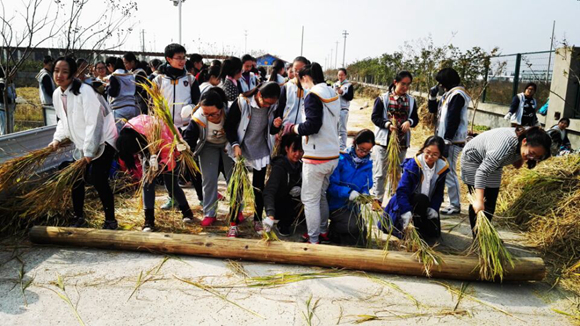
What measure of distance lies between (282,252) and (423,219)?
1.45m

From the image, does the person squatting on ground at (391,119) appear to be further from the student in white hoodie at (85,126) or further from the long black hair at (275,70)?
the student in white hoodie at (85,126)

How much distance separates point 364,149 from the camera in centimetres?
368

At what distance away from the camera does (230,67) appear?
5.19 meters

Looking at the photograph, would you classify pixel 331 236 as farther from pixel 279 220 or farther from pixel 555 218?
pixel 555 218

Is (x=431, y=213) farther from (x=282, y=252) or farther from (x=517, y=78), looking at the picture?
(x=517, y=78)

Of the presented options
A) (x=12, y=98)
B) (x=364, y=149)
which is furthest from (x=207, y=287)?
(x=12, y=98)

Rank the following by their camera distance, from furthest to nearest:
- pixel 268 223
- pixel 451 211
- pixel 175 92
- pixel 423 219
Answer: pixel 451 211 → pixel 175 92 → pixel 423 219 → pixel 268 223

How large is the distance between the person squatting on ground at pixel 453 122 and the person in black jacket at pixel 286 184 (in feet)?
6.25

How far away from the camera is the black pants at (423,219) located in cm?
375

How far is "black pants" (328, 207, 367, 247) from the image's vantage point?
373 cm

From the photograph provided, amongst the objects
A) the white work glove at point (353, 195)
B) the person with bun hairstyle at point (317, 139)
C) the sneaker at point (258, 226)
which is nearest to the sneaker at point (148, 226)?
the sneaker at point (258, 226)

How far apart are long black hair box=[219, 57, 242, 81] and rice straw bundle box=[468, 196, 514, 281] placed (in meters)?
3.47

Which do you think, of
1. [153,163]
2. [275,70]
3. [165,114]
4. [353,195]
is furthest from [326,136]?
[275,70]

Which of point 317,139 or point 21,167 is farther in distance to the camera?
point 21,167
